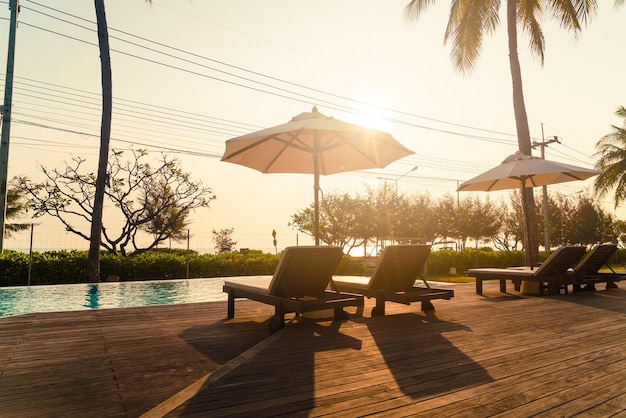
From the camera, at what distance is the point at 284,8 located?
1234cm

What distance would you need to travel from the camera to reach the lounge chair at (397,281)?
219 inches

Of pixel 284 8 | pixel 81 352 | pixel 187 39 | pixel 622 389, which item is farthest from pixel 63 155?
pixel 622 389

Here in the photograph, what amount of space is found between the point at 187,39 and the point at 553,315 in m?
18.1

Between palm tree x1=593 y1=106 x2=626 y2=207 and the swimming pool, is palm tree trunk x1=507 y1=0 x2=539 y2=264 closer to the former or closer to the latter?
the swimming pool

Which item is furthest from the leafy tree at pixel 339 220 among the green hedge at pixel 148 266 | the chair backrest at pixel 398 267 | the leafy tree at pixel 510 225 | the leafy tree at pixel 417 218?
the chair backrest at pixel 398 267

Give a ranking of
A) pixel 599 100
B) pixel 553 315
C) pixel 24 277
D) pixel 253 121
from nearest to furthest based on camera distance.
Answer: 1. pixel 553 315
2. pixel 24 277
3. pixel 599 100
4. pixel 253 121

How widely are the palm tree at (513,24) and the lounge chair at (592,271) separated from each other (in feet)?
9.36

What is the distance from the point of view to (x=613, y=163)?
28.6 meters

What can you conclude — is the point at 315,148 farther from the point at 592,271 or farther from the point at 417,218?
the point at 417,218

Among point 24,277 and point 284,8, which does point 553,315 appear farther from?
point 24,277

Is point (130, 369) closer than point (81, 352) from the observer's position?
Yes

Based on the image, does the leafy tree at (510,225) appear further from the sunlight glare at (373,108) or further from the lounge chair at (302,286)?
the lounge chair at (302,286)

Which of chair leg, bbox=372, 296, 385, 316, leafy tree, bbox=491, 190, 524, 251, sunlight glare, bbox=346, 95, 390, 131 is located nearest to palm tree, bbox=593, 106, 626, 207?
sunlight glare, bbox=346, 95, 390, 131

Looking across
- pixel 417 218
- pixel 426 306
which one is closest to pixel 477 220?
pixel 417 218
